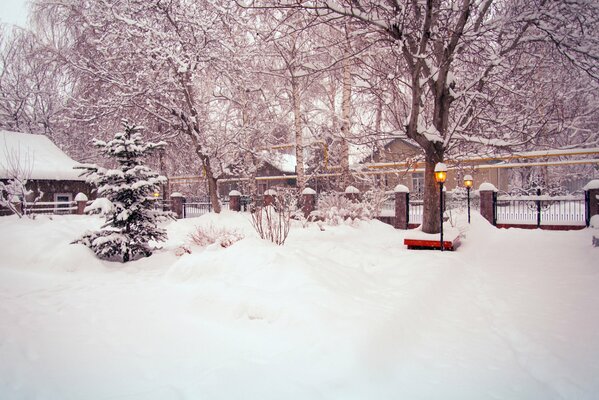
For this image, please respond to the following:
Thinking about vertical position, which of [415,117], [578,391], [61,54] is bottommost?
[578,391]

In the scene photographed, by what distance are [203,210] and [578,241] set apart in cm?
1828

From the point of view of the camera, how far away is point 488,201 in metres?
13.4

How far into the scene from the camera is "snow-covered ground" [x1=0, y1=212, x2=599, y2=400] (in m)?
2.99

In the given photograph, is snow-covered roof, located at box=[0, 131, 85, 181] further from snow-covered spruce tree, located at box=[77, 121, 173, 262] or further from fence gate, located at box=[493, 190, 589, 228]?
fence gate, located at box=[493, 190, 589, 228]

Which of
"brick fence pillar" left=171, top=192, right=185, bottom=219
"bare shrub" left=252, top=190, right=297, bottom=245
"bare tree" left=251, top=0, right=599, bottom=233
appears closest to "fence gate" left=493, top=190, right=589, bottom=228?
→ "bare tree" left=251, top=0, right=599, bottom=233

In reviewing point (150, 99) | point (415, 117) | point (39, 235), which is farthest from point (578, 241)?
point (150, 99)

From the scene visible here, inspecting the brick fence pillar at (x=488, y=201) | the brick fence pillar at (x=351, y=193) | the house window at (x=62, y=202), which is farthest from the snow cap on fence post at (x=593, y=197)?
the house window at (x=62, y=202)

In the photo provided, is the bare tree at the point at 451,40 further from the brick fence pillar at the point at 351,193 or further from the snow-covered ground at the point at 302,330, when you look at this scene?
the brick fence pillar at the point at 351,193

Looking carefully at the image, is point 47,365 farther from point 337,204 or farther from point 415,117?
point 337,204

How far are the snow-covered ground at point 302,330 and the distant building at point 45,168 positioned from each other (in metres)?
13.5

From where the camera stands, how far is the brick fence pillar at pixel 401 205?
14.2m

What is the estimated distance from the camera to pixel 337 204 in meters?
13.4

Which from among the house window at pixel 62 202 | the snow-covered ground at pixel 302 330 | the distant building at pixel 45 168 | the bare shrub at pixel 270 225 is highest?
the distant building at pixel 45 168

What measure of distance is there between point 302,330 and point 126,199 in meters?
6.93
